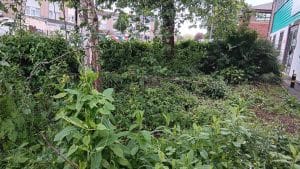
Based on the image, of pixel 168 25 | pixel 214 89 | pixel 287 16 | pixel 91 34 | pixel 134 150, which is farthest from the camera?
pixel 287 16

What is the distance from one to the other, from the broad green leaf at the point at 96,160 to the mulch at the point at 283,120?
3.40 m

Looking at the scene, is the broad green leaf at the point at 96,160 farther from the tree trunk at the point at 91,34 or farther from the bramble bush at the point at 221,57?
the bramble bush at the point at 221,57

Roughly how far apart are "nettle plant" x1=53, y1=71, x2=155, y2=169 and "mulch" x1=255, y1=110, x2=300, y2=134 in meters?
3.27

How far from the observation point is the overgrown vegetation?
1.73 metres

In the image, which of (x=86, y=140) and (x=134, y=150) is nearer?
(x=86, y=140)

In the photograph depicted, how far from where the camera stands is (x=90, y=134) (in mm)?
1650

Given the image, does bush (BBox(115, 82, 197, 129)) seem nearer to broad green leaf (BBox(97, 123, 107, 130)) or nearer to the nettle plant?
the nettle plant

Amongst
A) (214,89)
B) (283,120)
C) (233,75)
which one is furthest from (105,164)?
(233,75)

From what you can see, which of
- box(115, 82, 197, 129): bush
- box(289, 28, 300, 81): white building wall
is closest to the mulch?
box(115, 82, 197, 129): bush

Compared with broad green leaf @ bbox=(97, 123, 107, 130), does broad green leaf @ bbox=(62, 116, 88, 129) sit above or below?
above

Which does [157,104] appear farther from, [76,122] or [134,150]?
[76,122]

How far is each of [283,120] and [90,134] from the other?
4083mm

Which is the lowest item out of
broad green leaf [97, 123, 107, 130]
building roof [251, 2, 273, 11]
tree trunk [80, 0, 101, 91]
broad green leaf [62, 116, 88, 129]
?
broad green leaf [97, 123, 107, 130]

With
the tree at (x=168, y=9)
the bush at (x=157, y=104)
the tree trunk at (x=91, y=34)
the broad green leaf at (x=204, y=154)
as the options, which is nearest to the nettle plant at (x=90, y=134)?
the broad green leaf at (x=204, y=154)
